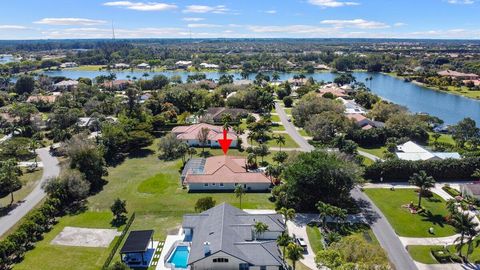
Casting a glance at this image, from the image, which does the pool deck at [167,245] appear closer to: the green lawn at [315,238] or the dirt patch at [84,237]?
the dirt patch at [84,237]

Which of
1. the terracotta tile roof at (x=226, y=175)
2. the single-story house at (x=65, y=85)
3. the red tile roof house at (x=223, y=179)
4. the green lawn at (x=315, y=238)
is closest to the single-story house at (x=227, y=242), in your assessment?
the green lawn at (x=315, y=238)


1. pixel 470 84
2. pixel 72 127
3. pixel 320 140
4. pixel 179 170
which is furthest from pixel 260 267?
pixel 470 84

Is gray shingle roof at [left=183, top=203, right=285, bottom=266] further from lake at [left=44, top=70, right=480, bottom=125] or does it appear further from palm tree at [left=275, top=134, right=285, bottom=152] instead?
lake at [left=44, top=70, right=480, bottom=125]

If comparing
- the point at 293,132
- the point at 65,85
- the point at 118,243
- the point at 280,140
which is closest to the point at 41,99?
the point at 65,85

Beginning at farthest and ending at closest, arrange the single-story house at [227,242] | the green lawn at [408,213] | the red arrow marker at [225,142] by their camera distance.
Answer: the red arrow marker at [225,142] → the green lawn at [408,213] → the single-story house at [227,242]

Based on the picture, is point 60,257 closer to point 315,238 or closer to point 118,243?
point 118,243

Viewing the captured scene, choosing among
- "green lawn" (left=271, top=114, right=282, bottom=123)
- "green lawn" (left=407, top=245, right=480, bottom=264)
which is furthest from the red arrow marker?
"green lawn" (left=407, top=245, right=480, bottom=264)
